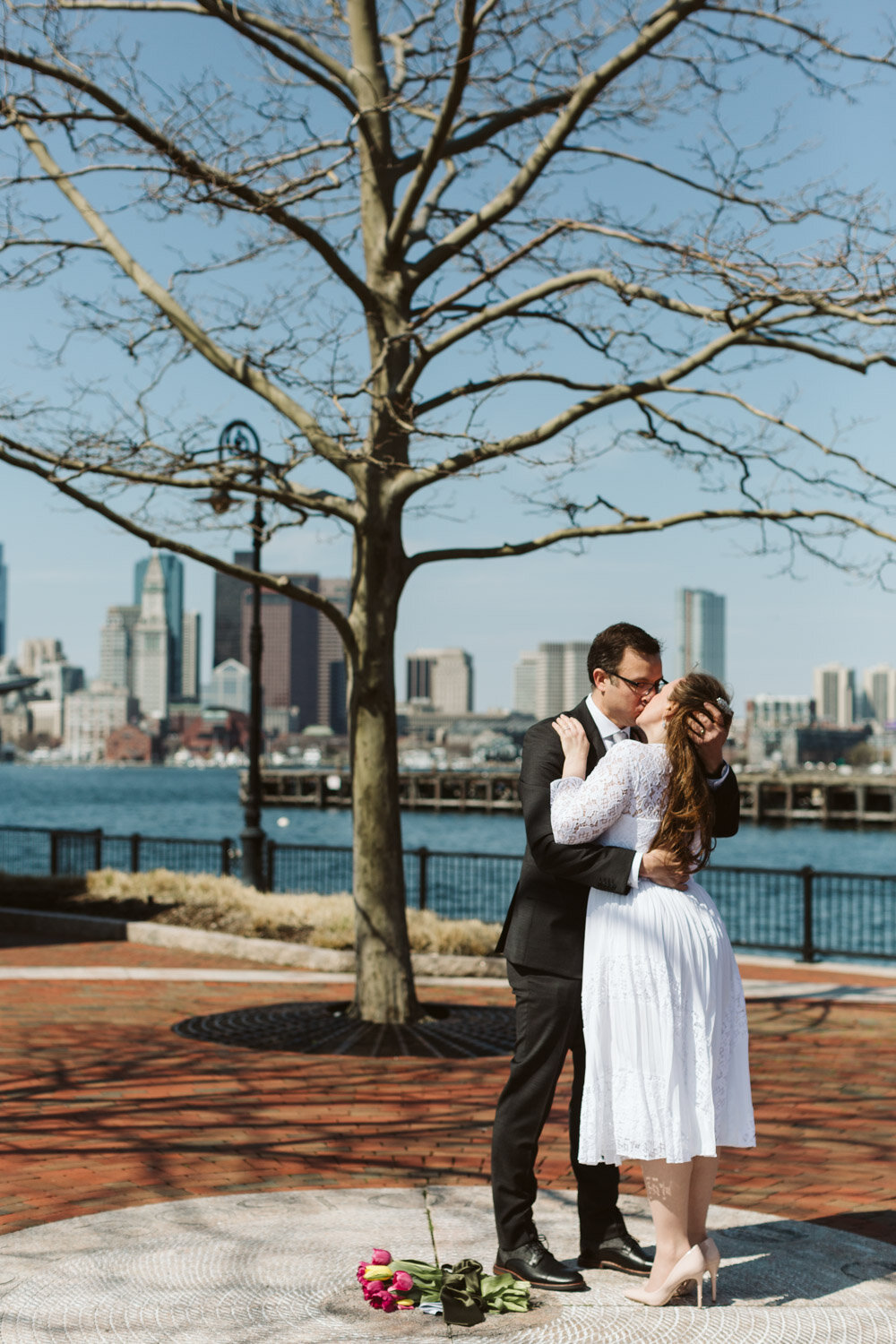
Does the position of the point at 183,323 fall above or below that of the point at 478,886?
above

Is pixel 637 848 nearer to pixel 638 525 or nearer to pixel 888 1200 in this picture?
pixel 888 1200

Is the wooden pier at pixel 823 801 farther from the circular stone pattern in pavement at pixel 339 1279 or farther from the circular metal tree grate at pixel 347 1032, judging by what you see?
the circular stone pattern in pavement at pixel 339 1279

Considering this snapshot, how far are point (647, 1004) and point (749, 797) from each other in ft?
313

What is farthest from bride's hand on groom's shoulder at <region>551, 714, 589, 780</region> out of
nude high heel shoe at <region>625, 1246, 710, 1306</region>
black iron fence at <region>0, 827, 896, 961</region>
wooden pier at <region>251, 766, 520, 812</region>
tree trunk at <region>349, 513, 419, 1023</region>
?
wooden pier at <region>251, 766, 520, 812</region>

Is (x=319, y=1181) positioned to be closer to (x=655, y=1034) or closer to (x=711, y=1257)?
(x=711, y=1257)

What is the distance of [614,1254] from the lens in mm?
4586

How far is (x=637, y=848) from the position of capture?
4.18m

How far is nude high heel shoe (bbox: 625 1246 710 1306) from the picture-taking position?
4133 millimetres

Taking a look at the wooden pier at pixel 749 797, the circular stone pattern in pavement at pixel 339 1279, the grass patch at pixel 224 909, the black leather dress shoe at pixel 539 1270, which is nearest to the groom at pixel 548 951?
the black leather dress shoe at pixel 539 1270

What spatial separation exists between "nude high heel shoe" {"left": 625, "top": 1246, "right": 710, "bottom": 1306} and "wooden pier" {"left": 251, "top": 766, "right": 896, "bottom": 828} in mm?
85057

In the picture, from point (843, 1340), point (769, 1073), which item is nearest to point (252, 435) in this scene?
point (769, 1073)

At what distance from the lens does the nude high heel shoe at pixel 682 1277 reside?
4133 mm

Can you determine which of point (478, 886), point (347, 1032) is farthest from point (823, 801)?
point (347, 1032)

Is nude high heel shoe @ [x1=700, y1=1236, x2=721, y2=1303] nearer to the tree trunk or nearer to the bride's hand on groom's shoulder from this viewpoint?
the bride's hand on groom's shoulder
